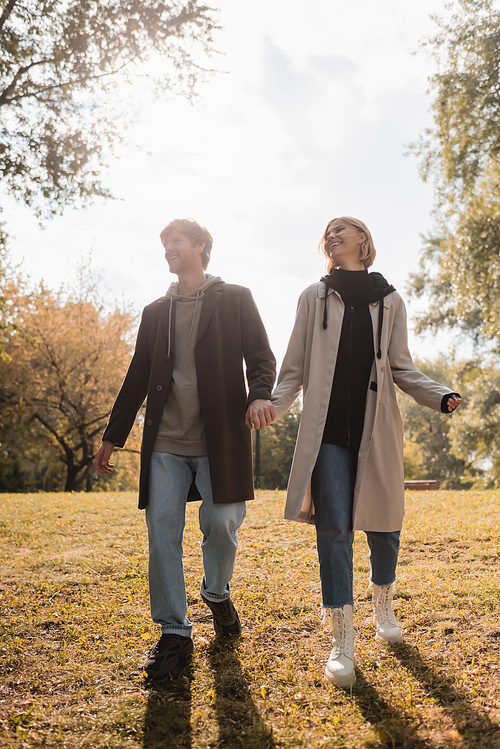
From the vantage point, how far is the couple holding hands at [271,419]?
136 inches

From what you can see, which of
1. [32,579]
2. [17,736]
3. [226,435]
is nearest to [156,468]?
[226,435]

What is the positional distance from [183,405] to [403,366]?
4.35 feet

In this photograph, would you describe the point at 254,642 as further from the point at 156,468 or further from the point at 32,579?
the point at 32,579

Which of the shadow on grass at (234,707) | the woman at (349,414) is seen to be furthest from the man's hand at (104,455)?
the shadow on grass at (234,707)

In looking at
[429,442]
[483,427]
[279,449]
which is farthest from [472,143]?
[429,442]

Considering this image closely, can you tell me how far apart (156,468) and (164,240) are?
1465mm

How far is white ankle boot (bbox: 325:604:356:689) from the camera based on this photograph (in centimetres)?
309

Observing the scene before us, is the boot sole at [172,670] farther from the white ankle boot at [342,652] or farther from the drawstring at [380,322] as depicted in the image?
the drawstring at [380,322]

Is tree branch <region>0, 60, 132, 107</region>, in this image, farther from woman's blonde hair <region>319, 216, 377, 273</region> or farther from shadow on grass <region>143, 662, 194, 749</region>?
shadow on grass <region>143, 662, 194, 749</region>

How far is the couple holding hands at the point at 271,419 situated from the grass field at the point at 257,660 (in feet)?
0.84

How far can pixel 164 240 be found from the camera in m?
4.06

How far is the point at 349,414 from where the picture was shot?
11.7ft

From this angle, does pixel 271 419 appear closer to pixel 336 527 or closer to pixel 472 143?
Answer: pixel 336 527

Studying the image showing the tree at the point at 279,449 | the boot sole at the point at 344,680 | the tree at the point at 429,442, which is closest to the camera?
the boot sole at the point at 344,680
